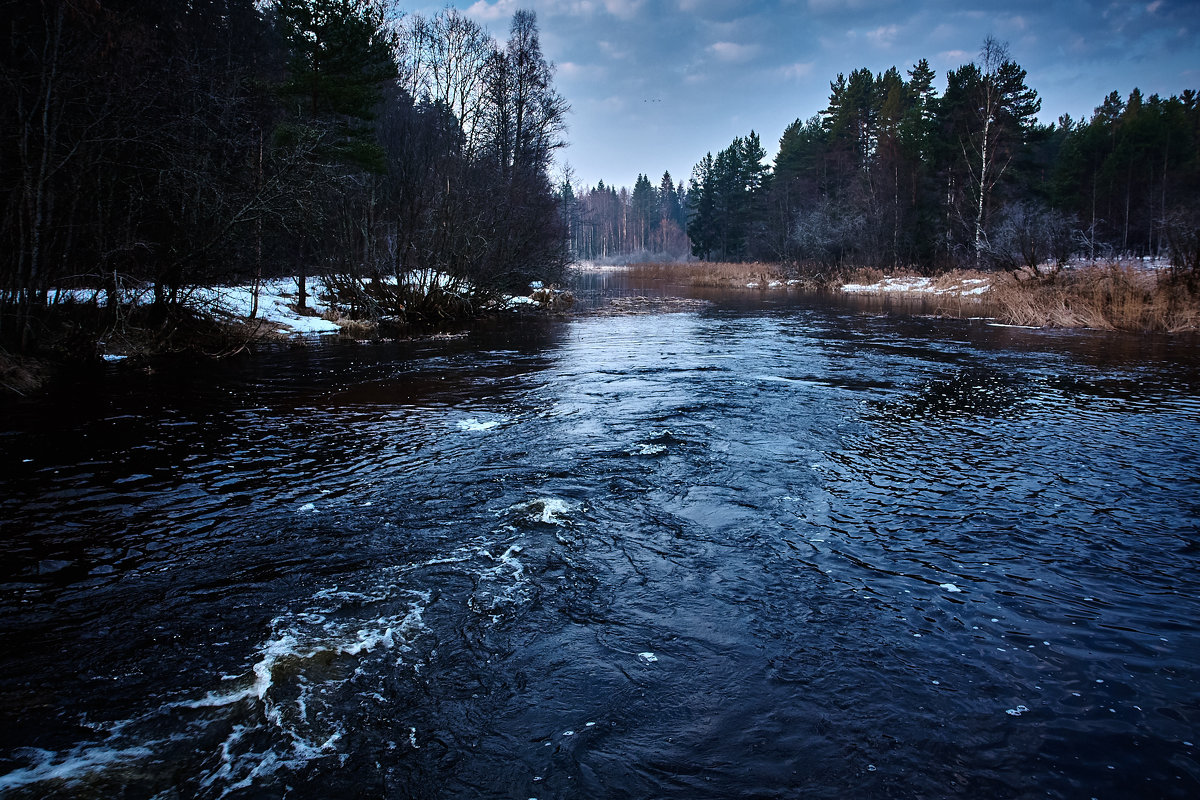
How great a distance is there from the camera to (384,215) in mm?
20609

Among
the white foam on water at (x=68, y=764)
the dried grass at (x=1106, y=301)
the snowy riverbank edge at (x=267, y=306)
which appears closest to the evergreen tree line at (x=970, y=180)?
the dried grass at (x=1106, y=301)

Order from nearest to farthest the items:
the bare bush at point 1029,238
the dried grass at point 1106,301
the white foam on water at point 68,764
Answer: the white foam on water at point 68,764
the dried grass at point 1106,301
the bare bush at point 1029,238

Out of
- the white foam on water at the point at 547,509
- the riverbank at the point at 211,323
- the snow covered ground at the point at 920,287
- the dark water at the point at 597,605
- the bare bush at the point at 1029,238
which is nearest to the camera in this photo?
the dark water at the point at 597,605

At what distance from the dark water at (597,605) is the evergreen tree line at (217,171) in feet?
13.2

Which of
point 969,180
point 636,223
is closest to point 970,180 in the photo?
point 969,180

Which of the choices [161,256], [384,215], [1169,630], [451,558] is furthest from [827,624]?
[384,215]

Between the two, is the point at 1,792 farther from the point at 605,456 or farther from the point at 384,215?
the point at 384,215

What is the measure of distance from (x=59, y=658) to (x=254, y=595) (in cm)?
96

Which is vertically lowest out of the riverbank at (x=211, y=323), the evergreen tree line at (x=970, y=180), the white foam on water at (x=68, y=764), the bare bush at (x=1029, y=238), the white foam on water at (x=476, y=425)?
the white foam on water at (x=68, y=764)

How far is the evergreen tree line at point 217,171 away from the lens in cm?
993

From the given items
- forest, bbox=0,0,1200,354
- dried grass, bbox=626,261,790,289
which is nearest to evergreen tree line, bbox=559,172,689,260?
dried grass, bbox=626,261,790,289

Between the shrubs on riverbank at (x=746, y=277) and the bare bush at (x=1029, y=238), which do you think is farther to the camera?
the shrubs on riverbank at (x=746, y=277)

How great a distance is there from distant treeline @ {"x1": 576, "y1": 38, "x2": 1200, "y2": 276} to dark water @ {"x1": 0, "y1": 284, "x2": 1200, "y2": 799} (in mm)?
19384

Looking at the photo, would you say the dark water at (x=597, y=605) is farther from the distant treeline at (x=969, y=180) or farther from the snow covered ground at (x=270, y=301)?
the distant treeline at (x=969, y=180)
